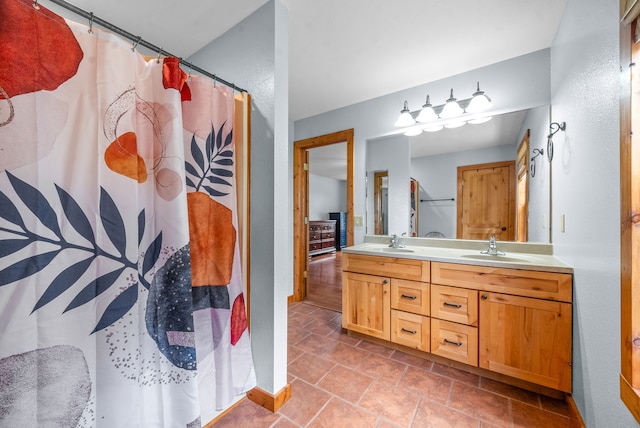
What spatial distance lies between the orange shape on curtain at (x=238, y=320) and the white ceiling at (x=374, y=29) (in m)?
1.79

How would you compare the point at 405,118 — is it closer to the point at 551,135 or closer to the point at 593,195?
the point at 551,135

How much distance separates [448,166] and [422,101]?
687mm

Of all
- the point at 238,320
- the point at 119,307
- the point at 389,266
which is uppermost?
the point at 119,307

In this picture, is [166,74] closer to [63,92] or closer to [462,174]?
[63,92]

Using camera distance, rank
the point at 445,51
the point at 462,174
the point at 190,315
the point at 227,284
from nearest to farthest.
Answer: the point at 190,315 → the point at 227,284 → the point at 445,51 → the point at 462,174

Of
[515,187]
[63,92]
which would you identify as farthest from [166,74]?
[515,187]

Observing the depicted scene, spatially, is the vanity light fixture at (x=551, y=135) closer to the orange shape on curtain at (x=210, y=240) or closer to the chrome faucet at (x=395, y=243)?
the chrome faucet at (x=395, y=243)

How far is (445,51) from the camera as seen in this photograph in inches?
75.5

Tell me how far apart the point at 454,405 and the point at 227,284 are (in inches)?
60.5

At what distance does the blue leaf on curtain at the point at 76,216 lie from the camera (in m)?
0.84

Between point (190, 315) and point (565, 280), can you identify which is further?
point (565, 280)

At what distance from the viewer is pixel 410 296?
6.53ft

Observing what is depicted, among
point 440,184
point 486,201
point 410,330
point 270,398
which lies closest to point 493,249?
point 486,201

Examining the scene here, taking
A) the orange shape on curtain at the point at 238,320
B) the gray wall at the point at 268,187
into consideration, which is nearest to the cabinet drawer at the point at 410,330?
the gray wall at the point at 268,187
